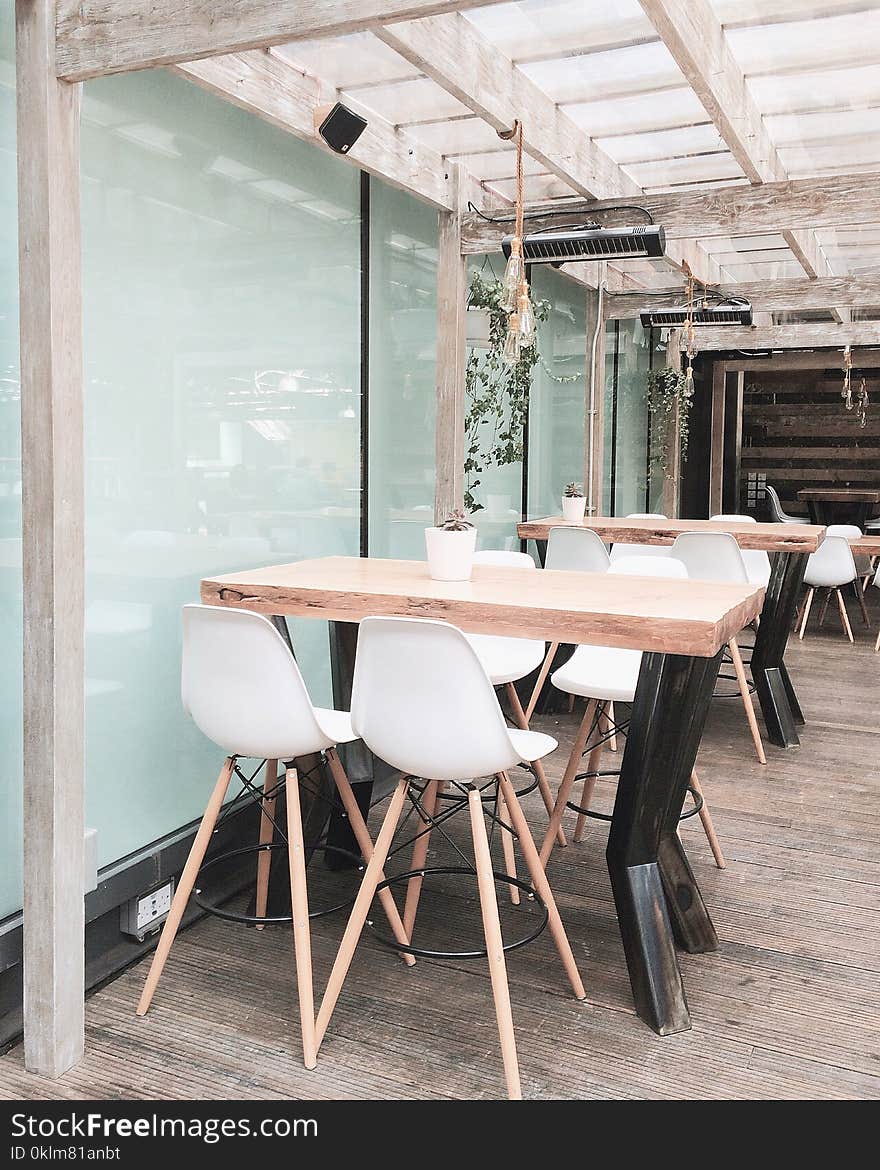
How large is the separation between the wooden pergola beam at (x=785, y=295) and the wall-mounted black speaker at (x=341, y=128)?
452 centimetres

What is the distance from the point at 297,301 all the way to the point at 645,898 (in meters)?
2.26

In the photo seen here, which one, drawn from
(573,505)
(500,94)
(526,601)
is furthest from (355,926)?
(573,505)

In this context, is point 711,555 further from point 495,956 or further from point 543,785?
point 495,956

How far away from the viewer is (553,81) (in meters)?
4.02

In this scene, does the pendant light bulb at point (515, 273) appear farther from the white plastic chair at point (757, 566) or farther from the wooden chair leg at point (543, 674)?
the white plastic chair at point (757, 566)

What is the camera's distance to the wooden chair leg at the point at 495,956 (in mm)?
2064

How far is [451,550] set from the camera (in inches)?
113

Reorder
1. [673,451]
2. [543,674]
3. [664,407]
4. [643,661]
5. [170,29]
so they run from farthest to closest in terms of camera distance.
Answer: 1. [673,451]
2. [664,407]
3. [543,674]
4. [643,661]
5. [170,29]

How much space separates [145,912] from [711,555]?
3.14m

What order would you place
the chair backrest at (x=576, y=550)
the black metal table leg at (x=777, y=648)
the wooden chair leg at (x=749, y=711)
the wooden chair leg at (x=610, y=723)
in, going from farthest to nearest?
1. the chair backrest at (x=576, y=550)
2. the black metal table leg at (x=777, y=648)
3. the wooden chair leg at (x=749, y=711)
4. the wooden chair leg at (x=610, y=723)

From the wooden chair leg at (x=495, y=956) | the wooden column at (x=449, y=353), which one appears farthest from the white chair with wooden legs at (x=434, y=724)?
the wooden column at (x=449, y=353)

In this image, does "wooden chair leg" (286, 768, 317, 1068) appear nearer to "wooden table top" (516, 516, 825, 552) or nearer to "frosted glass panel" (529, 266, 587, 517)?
"wooden table top" (516, 516, 825, 552)

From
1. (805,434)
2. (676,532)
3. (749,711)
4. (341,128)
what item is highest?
(341,128)

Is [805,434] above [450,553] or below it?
above
